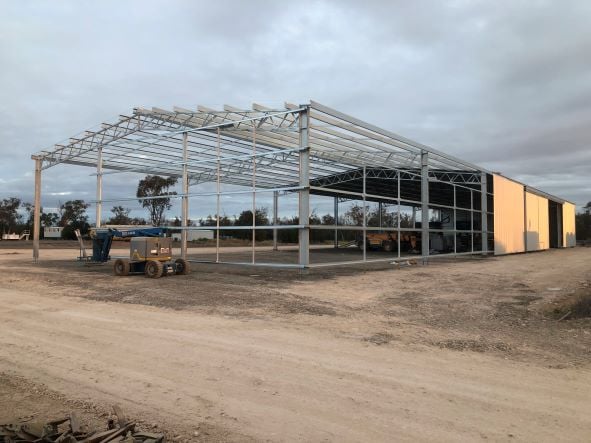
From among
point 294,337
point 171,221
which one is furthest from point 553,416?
point 171,221

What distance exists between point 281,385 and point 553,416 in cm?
282

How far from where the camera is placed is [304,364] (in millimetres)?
6180

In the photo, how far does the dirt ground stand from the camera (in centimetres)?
435

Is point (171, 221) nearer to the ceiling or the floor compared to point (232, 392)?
nearer to the ceiling

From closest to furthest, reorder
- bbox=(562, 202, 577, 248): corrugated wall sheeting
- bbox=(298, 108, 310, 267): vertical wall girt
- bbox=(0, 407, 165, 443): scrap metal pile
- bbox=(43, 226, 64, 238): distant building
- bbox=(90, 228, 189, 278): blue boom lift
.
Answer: bbox=(0, 407, 165, 443): scrap metal pile, bbox=(298, 108, 310, 267): vertical wall girt, bbox=(90, 228, 189, 278): blue boom lift, bbox=(562, 202, 577, 248): corrugated wall sheeting, bbox=(43, 226, 64, 238): distant building

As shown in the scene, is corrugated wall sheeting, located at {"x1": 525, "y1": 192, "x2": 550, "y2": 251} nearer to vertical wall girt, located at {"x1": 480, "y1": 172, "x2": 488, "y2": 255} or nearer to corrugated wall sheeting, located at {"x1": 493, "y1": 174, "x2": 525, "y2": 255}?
corrugated wall sheeting, located at {"x1": 493, "y1": 174, "x2": 525, "y2": 255}

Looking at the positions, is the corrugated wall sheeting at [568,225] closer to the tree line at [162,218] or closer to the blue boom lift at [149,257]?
the tree line at [162,218]

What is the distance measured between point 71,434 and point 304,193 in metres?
13.2

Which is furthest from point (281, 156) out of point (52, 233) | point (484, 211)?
point (52, 233)

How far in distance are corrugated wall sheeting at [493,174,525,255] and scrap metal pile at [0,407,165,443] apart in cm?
3082

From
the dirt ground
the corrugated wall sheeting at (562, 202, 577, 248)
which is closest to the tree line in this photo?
the dirt ground

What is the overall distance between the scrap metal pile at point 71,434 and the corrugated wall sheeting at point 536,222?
127ft

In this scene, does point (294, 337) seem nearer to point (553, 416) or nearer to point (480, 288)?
point (553, 416)

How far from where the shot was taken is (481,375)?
577 cm
